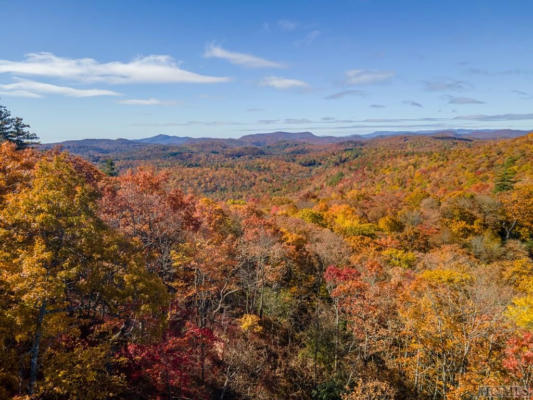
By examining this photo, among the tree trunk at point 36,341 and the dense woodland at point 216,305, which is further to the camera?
the dense woodland at point 216,305

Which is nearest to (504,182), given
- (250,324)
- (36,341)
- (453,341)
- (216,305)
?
(453,341)

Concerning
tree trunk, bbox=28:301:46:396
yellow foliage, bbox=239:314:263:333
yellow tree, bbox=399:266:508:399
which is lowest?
yellow foliage, bbox=239:314:263:333

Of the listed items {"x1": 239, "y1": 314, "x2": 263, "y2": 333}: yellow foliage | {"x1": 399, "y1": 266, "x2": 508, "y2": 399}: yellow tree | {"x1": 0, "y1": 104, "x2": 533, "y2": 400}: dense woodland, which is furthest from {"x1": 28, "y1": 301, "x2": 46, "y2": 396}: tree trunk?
{"x1": 399, "y1": 266, "x2": 508, "y2": 399}: yellow tree

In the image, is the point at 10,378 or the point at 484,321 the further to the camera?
the point at 484,321

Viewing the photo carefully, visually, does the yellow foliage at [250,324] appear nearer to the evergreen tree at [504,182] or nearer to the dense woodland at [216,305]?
the dense woodland at [216,305]

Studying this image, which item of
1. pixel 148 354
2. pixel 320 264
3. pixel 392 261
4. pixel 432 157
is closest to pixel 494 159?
pixel 432 157


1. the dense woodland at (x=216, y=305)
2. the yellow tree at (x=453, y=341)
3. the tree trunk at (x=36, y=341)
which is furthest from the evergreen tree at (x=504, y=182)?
the tree trunk at (x=36, y=341)

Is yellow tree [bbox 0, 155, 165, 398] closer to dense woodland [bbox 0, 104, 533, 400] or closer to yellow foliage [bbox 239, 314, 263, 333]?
dense woodland [bbox 0, 104, 533, 400]

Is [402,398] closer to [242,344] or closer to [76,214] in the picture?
[242,344]

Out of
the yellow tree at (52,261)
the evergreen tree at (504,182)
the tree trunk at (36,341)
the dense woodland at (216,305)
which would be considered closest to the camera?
the yellow tree at (52,261)
